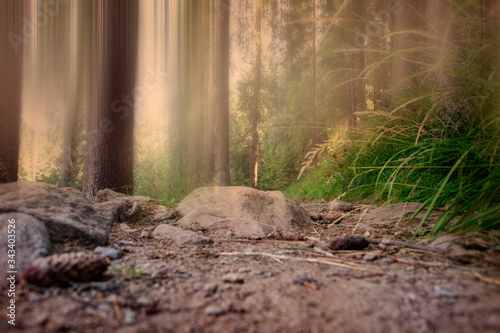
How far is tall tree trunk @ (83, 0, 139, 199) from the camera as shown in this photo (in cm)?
427

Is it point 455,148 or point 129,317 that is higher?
point 455,148

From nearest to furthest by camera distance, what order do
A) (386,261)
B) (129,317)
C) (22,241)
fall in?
(129,317), (22,241), (386,261)

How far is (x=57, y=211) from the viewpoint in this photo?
149 cm

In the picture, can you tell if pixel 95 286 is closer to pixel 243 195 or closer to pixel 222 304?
pixel 222 304

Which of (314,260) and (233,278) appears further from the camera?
(314,260)

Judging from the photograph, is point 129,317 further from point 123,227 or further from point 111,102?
point 111,102

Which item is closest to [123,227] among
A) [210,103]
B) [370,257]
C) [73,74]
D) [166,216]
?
[166,216]

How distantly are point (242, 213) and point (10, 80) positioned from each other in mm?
4078

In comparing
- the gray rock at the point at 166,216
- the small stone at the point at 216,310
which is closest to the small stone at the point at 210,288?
the small stone at the point at 216,310

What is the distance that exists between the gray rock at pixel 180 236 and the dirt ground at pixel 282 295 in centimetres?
31

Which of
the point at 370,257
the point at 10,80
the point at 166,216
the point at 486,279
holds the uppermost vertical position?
the point at 10,80

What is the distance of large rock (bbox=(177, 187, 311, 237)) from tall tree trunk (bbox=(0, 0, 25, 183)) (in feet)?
9.46

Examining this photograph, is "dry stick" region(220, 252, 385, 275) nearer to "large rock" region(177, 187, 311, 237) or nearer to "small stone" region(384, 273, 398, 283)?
"small stone" region(384, 273, 398, 283)

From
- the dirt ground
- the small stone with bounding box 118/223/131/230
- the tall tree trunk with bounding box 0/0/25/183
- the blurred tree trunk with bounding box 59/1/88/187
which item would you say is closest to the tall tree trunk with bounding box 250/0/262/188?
the blurred tree trunk with bounding box 59/1/88/187
